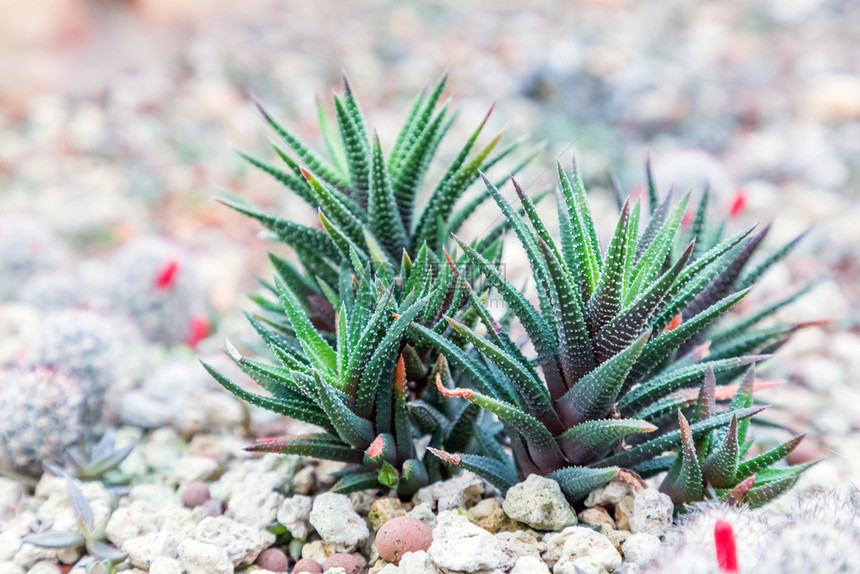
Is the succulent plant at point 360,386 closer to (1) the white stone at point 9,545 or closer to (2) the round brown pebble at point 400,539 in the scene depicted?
(2) the round brown pebble at point 400,539

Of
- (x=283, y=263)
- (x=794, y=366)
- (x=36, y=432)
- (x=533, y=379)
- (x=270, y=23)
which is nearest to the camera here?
(x=533, y=379)

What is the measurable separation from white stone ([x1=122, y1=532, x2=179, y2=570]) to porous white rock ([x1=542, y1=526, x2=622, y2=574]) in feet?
3.37

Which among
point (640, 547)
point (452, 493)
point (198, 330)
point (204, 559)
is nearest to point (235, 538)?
point (204, 559)

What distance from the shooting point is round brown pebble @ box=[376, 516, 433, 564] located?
1709 millimetres

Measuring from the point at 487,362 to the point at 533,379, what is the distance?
0.61 feet

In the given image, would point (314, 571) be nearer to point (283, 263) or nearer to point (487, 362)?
point (487, 362)

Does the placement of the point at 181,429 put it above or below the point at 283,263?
below

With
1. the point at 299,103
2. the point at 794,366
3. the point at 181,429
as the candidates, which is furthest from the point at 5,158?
the point at 794,366

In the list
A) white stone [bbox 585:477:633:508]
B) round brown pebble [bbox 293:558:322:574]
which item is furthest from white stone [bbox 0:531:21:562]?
white stone [bbox 585:477:633:508]

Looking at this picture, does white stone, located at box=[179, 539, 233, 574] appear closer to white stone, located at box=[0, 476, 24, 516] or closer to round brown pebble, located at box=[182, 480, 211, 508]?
round brown pebble, located at box=[182, 480, 211, 508]

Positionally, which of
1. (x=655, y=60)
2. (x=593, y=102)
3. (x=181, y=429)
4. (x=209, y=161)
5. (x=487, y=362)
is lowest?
(x=181, y=429)

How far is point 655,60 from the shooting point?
20.9 ft

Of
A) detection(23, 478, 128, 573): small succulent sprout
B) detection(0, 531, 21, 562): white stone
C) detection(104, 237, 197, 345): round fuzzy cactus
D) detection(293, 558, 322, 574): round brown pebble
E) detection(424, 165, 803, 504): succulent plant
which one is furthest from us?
detection(104, 237, 197, 345): round fuzzy cactus

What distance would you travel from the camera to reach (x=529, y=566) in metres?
1.61
